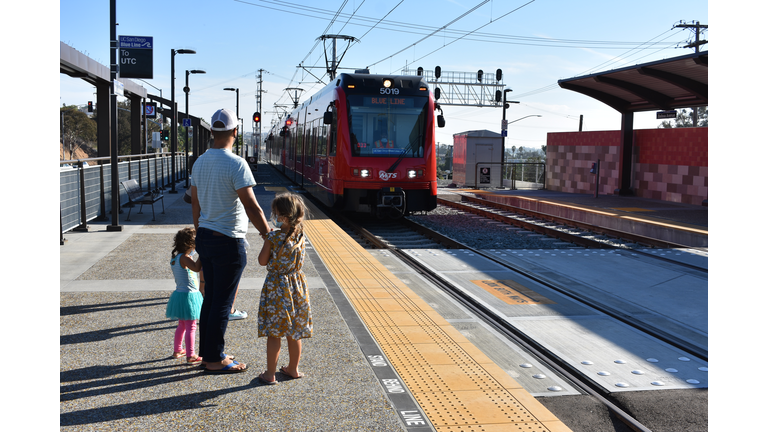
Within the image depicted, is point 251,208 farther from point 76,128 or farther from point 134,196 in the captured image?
point 76,128

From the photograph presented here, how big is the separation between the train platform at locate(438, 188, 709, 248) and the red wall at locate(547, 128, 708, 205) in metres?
0.52

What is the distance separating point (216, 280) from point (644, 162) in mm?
20038

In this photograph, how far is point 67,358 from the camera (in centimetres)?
469

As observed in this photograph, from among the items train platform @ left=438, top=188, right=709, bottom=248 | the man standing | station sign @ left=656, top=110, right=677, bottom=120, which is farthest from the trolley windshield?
station sign @ left=656, top=110, right=677, bottom=120

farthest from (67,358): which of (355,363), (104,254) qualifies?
(104,254)

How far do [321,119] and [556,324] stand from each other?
1134 cm

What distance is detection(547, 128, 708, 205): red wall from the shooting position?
1927 centimetres

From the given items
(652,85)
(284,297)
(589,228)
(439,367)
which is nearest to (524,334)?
(439,367)

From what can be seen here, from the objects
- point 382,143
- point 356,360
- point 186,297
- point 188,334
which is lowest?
point 356,360

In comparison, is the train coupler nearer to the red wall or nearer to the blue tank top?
the blue tank top

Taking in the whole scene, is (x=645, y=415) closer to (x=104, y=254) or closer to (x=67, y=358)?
(x=67, y=358)

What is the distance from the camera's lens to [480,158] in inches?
1169

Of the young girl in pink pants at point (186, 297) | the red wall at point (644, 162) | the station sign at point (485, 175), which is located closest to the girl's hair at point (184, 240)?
→ the young girl in pink pants at point (186, 297)

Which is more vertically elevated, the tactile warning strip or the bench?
the bench
